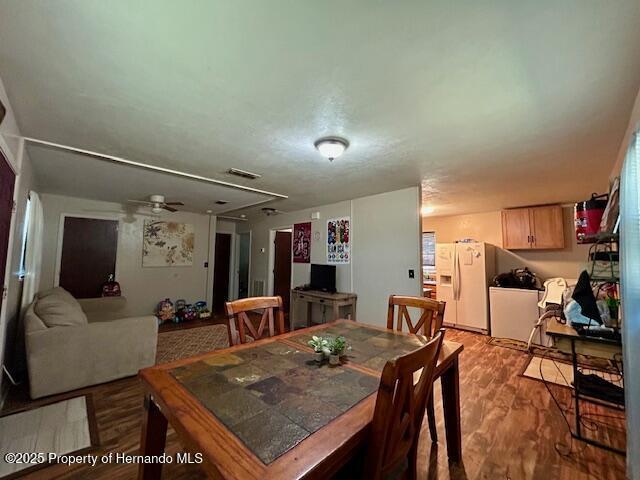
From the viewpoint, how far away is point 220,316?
5.90m

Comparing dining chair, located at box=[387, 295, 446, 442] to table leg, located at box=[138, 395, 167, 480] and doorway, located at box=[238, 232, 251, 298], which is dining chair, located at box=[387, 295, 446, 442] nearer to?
table leg, located at box=[138, 395, 167, 480]

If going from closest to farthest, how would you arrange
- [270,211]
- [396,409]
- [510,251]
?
1. [396,409]
2. [510,251]
3. [270,211]

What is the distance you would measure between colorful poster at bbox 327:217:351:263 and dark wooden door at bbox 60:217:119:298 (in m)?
4.06

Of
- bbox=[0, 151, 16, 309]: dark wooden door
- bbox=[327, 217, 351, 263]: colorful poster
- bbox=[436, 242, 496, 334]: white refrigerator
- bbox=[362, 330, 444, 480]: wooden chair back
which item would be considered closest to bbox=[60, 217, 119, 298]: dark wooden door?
bbox=[0, 151, 16, 309]: dark wooden door

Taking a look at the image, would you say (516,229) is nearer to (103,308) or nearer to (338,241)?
(338,241)

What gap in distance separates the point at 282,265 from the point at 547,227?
16.7ft

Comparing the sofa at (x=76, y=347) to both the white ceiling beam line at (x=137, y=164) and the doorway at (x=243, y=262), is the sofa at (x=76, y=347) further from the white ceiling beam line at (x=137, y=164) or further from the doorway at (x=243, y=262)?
the doorway at (x=243, y=262)

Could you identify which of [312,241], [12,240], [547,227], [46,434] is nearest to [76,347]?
[46,434]

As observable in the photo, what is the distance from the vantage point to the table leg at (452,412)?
173 centimetres

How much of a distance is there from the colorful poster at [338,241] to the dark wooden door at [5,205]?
12.4 ft

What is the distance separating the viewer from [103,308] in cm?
412

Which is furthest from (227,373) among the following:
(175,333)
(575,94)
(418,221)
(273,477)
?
(175,333)

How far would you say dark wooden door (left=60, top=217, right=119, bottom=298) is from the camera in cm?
454

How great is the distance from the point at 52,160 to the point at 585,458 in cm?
534
